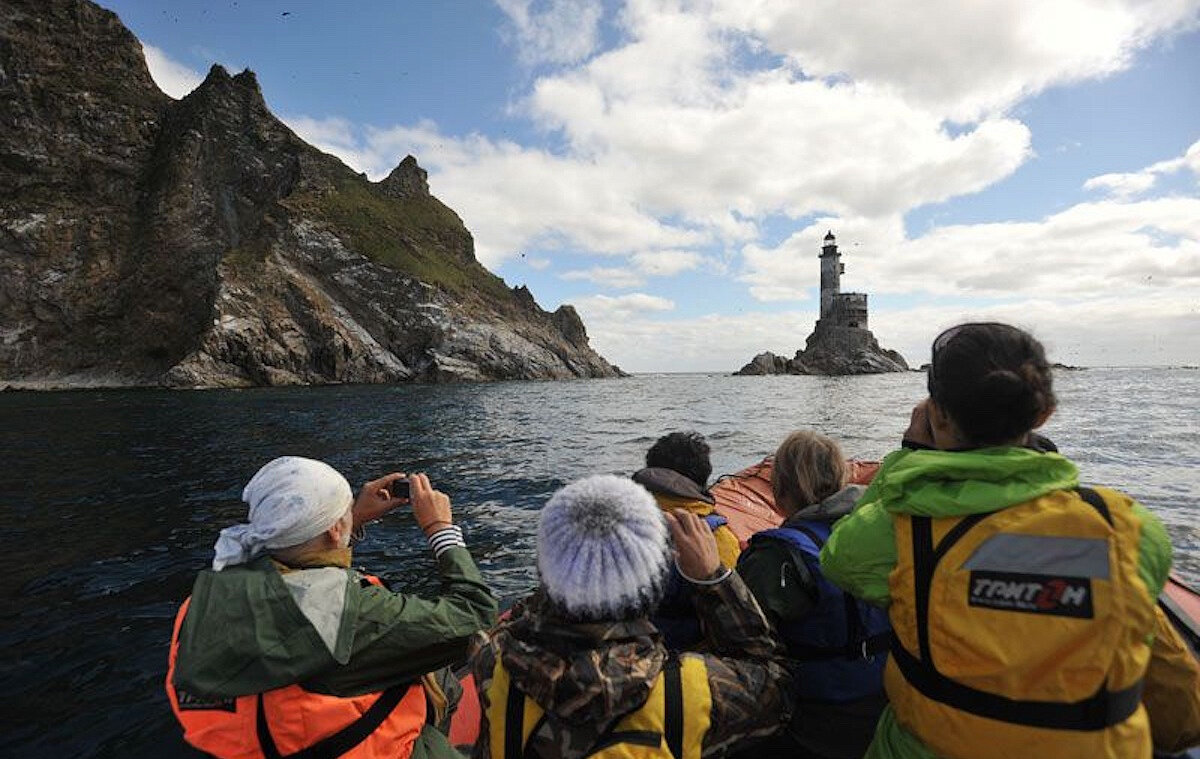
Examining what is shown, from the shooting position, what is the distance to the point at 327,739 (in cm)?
237

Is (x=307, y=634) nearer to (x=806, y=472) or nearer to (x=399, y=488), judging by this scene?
(x=399, y=488)

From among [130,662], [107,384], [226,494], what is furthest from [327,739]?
[107,384]

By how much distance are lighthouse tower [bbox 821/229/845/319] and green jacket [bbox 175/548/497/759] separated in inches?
4858

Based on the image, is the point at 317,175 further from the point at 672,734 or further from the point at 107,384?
the point at 672,734

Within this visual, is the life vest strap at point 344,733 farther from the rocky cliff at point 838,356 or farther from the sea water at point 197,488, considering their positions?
the rocky cliff at point 838,356

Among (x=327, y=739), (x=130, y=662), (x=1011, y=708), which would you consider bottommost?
(x=130, y=662)

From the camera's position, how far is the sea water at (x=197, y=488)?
520 cm

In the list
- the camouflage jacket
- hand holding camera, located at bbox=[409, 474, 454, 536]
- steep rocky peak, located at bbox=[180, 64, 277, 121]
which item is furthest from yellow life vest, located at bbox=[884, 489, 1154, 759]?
steep rocky peak, located at bbox=[180, 64, 277, 121]

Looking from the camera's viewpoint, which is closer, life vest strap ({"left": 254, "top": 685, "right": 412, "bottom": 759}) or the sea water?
life vest strap ({"left": 254, "top": 685, "right": 412, "bottom": 759})

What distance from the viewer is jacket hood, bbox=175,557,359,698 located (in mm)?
2117

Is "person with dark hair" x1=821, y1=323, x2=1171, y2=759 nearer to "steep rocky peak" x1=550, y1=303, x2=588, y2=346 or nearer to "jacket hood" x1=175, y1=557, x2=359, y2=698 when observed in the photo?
"jacket hood" x1=175, y1=557, x2=359, y2=698

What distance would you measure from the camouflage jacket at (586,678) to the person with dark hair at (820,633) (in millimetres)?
570

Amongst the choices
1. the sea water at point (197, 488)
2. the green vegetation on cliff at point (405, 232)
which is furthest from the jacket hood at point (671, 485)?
the green vegetation on cliff at point (405, 232)

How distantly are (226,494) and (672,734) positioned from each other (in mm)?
13020
